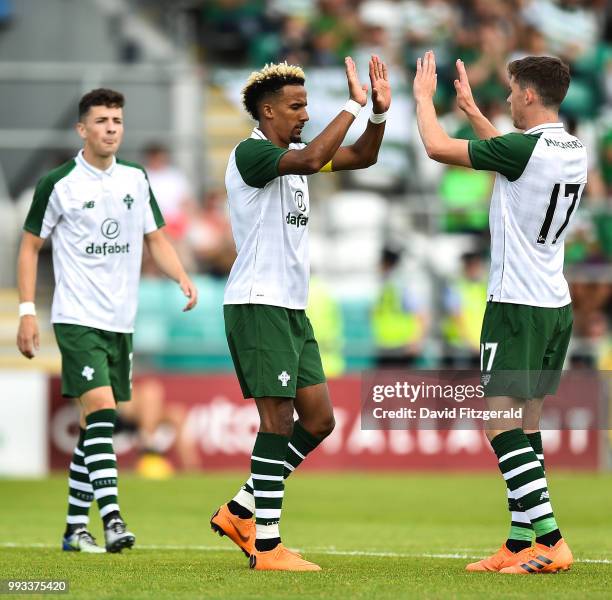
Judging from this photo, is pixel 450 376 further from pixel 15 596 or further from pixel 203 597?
pixel 15 596

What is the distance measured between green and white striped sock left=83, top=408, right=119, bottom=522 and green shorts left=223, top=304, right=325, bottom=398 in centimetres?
142

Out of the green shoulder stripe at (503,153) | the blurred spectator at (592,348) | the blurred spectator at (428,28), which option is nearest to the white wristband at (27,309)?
the green shoulder stripe at (503,153)

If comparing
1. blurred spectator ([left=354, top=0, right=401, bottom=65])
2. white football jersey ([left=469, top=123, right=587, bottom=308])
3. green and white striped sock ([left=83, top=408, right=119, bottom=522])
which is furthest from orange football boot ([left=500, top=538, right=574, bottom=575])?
blurred spectator ([left=354, top=0, right=401, bottom=65])

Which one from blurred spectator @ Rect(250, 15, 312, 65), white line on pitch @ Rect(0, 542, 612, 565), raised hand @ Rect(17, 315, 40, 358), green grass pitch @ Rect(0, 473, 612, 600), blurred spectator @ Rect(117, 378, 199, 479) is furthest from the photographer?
blurred spectator @ Rect(250, 15, 312, 65)

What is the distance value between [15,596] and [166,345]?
11.2 meters

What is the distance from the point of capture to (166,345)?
56.6ft

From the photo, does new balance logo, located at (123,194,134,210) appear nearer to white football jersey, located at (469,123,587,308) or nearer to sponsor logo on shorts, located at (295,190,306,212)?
sponsor logo on shorts, located at (295,190,306,212)

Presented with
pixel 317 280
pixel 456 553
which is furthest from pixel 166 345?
pixel 456 553

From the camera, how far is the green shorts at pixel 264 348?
716cm

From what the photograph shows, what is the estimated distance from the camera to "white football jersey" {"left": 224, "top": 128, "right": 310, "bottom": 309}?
7227 millimetres

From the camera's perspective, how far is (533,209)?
6.98 m

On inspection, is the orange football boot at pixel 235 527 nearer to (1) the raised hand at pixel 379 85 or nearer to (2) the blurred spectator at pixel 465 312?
(1) the raised hand at pixel 379 85

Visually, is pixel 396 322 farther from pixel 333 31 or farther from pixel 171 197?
pixel 333 31

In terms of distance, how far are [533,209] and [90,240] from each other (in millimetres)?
2987
